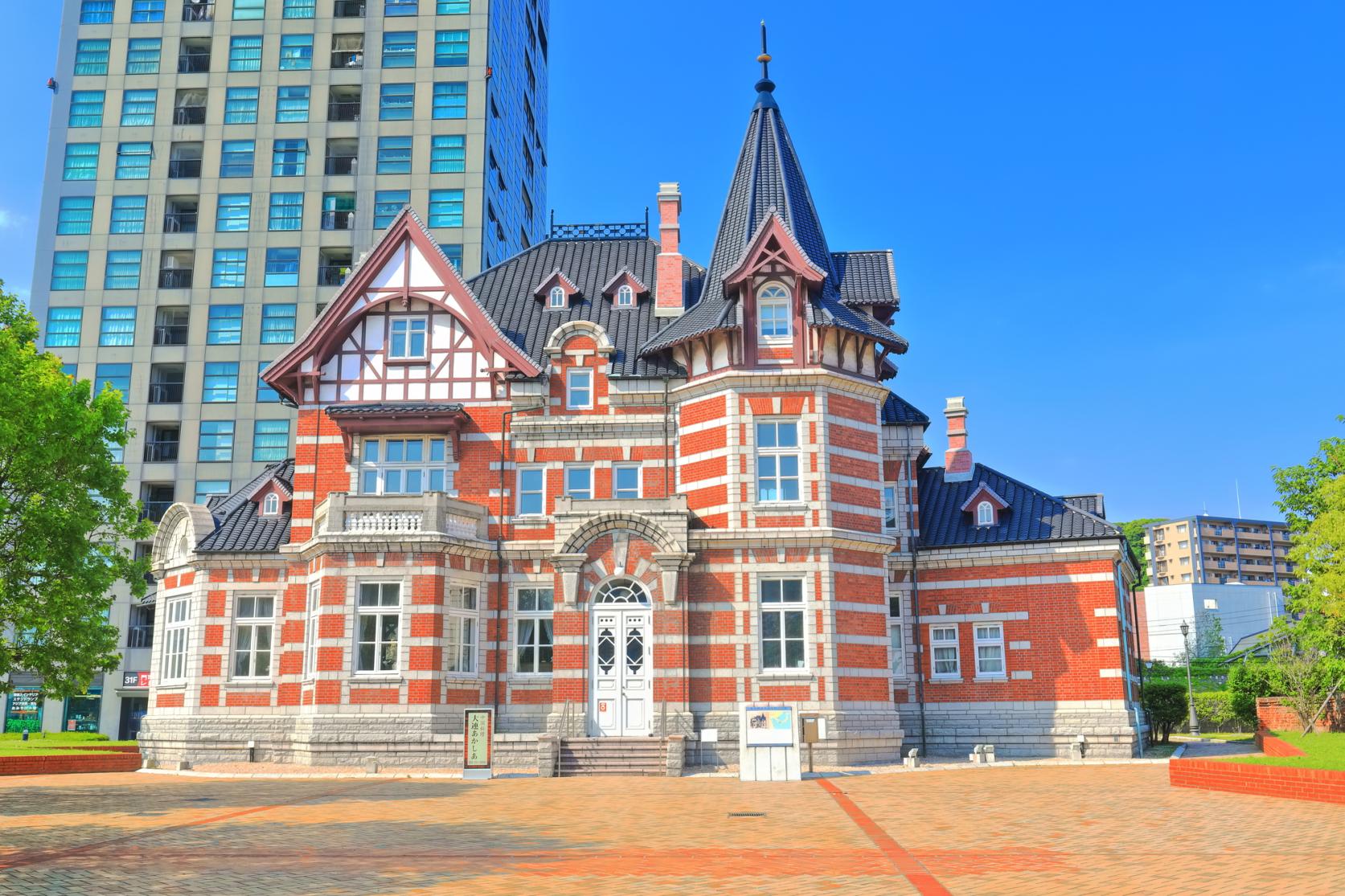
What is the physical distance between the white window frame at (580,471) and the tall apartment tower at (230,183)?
28997mm

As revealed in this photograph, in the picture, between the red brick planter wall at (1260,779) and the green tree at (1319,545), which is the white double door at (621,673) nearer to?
the red brick planter wall at (1260,779)

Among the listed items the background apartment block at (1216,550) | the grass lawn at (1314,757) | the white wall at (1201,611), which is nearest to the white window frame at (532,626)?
the grass lawn at (1314,757)

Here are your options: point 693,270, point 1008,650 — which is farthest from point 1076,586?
point 693,270

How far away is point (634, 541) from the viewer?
3006 cm

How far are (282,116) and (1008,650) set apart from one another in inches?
1884

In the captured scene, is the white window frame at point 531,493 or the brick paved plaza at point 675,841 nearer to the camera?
the brick paved plaza at point 675,841

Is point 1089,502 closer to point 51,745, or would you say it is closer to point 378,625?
point 378,625

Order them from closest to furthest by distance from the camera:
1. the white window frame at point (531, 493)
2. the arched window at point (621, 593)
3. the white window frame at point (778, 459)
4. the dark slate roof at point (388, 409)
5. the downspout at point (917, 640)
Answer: the arched window at point (621, 593) < the white window frame at point (778, 459) < the dark slate roof at point (388, 409) < the white window frame at point (531, 493) < the downspout at point (917, 640)

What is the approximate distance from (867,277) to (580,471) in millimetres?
10667

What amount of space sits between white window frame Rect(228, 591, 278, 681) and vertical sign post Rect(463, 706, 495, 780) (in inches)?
383

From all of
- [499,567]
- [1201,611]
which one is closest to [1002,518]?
[499,567]

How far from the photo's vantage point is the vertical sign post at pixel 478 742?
84.3 feet

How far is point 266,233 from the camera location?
60.2 metres

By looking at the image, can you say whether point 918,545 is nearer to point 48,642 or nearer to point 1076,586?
point 1076,586
